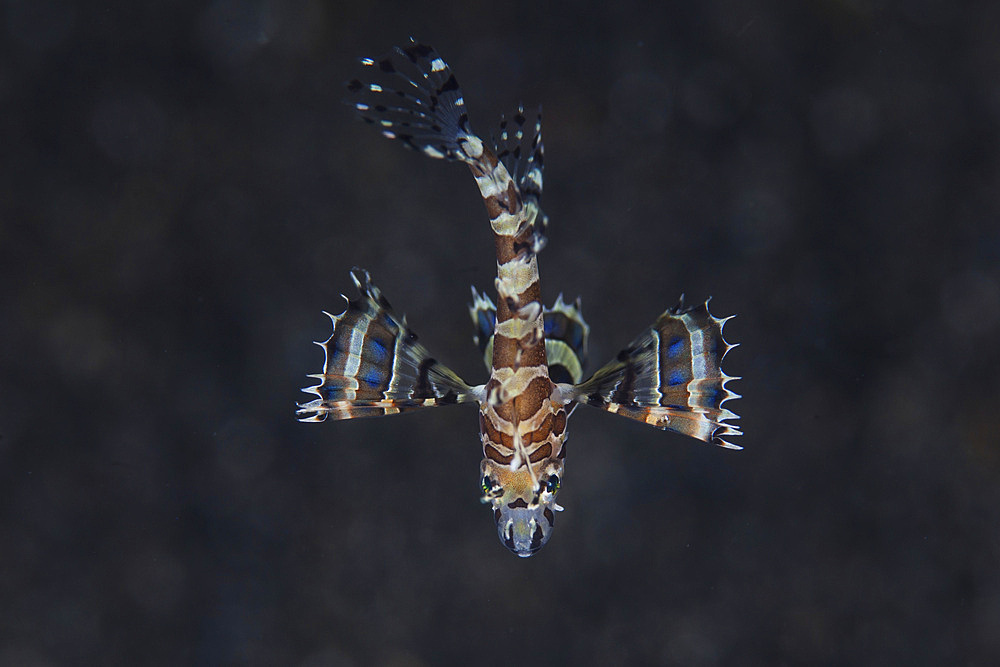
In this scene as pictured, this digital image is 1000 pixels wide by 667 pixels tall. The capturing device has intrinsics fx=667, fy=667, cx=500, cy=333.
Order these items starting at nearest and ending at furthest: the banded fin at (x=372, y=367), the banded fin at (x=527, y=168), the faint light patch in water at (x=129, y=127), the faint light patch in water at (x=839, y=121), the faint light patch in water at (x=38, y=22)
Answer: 1. the banded fin at (x=527, y=168)
2. the banded fin at (x=372, y=367)
3. the faint light patch in water at (x=38, y=22)
4. the faint light patch in water at (x=129, y=127)
5. the faint light patch in water at (x=839, y=121)

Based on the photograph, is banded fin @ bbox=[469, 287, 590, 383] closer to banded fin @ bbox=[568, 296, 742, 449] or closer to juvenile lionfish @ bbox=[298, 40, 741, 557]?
juvenile lionfish @ bbox=[298, 40, 741, 557]

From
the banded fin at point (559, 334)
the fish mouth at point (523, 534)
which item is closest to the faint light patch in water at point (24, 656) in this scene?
the fish mouth at point (523, 534)

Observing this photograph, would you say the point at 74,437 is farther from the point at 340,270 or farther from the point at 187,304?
the point at 340,270

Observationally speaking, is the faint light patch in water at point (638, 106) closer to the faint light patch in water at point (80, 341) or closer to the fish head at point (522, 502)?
the fish head at point (522, 502)

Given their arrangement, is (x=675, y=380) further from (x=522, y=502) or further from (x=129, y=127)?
(x=129, y=127)

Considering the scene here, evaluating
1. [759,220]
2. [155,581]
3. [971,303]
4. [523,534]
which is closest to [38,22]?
[155,581]

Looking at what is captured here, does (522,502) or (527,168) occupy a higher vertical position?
(527,168)
